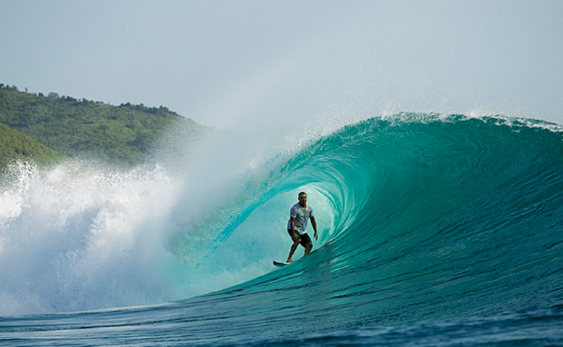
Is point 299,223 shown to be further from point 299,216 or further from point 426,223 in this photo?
point 426,223

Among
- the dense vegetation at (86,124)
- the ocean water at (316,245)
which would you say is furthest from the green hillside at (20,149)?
the ocean water at (316,245)

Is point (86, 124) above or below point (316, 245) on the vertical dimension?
above

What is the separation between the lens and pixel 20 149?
72.8 meters

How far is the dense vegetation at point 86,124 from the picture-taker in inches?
3654

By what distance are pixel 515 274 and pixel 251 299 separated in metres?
2.93

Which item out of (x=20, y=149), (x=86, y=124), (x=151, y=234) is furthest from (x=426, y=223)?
(x=86, y=124)

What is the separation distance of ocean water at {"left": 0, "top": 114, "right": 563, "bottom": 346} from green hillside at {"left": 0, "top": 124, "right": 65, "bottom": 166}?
2475 inches

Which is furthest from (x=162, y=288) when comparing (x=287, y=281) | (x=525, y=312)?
(x=525, y=312)

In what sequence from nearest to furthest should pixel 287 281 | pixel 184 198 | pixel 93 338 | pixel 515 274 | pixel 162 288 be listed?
pixel 93 338 → pixel 515 274 → pixel 287 281 → pixel 162 288 → pixel 184 198

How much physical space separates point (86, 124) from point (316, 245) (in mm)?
107890

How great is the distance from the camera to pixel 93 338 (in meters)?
3.04

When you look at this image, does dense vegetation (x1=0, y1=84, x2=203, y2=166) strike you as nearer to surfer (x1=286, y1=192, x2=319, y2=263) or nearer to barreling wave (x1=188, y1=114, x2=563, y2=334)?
barreling wave (x1=188, y1=114, x2=563, y2=334)

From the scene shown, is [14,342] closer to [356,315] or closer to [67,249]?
[356,315]

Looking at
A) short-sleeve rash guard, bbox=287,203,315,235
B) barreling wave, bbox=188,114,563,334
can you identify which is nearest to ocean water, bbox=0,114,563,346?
barreling wave, bbox=188,114,563,334
